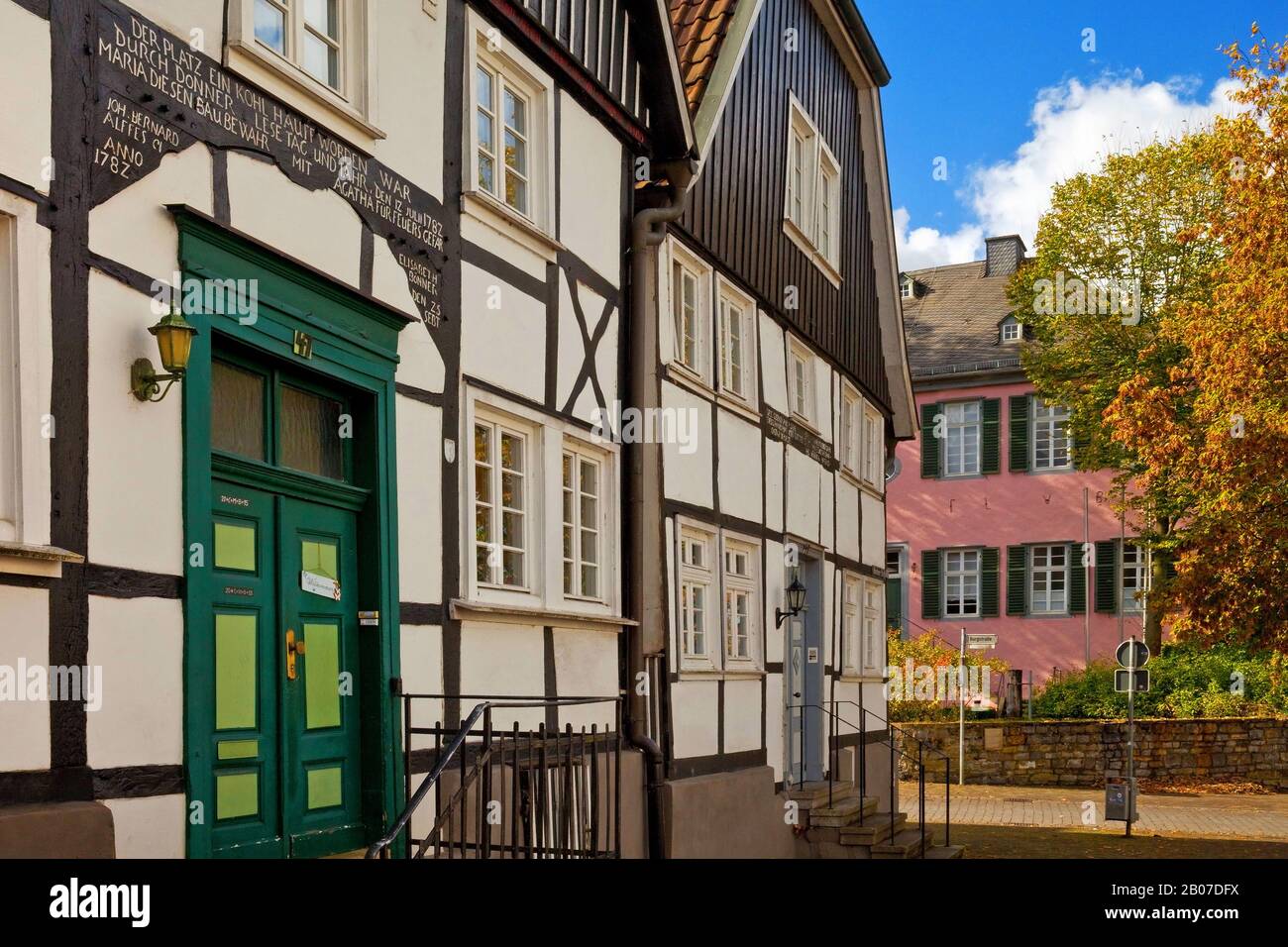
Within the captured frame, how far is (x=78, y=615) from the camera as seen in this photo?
6.43 m

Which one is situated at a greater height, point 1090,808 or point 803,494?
point 803,494

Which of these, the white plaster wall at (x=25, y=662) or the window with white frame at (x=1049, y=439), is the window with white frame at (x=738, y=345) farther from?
the window with white frame at (x=1049, y=439)

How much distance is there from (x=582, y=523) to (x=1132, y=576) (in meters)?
29.4

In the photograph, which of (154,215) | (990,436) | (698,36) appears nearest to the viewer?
(154,215)

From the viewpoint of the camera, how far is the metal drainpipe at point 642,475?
40.3ft

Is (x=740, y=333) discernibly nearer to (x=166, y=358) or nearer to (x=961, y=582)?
(x=166, y=358)

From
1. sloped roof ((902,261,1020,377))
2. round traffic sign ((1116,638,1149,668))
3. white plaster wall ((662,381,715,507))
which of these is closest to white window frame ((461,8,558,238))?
white plaster wall ((662,381,715,507))

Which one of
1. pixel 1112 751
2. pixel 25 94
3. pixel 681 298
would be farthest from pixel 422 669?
pixel 1112 751

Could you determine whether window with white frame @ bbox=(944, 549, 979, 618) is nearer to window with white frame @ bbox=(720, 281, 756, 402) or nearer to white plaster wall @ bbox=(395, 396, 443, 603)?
window with white frame @ bbox=(720, 281, 756, 402)

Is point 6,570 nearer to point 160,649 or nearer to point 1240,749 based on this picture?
point 160,649

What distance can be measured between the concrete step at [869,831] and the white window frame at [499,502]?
22.1ft

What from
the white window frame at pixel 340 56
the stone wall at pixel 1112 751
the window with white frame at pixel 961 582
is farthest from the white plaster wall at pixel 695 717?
the window with white frame at pixel 961 582

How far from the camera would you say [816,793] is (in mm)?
16672
